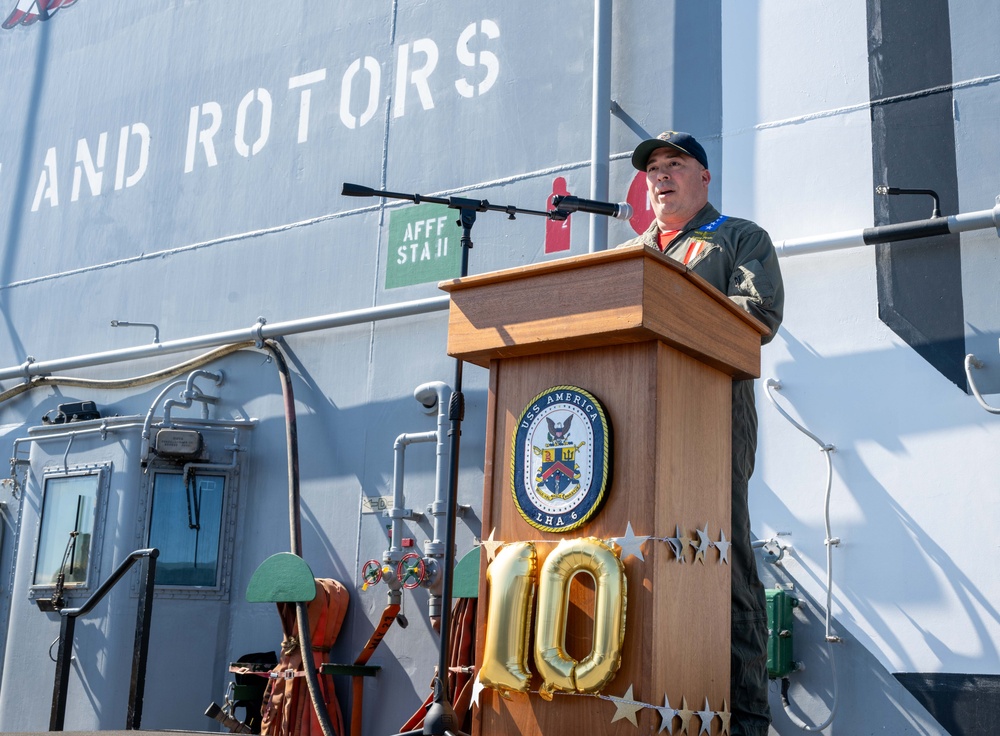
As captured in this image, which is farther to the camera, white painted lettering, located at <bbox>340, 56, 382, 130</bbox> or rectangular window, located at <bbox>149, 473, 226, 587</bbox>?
white painted lettering, located at <bbox>340, 56, 382, 130</bbox>

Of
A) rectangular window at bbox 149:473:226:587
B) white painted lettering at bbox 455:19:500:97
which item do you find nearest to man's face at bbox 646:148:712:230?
white painted lettering at bbox 455:19:500:97

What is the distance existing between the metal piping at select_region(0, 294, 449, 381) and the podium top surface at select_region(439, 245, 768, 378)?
328 centimetres

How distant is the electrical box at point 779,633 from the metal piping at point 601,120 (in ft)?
6.19

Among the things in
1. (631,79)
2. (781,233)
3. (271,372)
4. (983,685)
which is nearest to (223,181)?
(271,372)

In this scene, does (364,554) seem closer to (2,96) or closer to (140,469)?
(140,469)

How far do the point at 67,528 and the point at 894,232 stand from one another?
492 centimetres

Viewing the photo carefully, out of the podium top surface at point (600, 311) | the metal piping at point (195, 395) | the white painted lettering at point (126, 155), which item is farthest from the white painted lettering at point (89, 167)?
the podium top surface at point (600, 311)

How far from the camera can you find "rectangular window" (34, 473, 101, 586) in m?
6.75

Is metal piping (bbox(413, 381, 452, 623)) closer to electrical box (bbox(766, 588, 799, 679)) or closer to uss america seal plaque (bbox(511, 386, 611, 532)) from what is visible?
→ electrical box (bbox(766, 588, 799, 679))

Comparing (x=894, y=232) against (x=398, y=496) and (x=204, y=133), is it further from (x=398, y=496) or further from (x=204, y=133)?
(x=204, y=133)

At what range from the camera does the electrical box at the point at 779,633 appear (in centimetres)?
457

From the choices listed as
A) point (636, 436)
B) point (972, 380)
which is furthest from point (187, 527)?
point (636, 436)

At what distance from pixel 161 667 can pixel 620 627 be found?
15.2 ft

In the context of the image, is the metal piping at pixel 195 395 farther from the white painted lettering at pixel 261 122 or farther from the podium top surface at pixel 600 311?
the podium top surface at pixel 600 311
